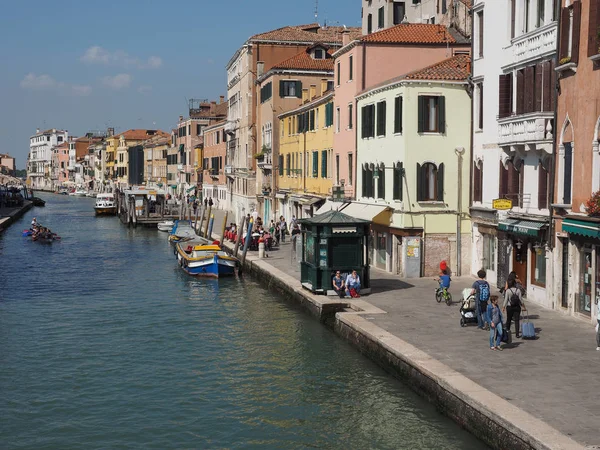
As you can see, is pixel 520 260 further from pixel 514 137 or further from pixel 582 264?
pixel 582 264

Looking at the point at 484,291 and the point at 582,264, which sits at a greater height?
the point at 582,264

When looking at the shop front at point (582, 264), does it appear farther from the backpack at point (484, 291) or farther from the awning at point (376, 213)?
the awning at point (376, 213)

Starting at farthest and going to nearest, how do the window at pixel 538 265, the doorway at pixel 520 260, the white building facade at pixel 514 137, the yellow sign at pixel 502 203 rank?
the doorway at pixel 520 260
the yellow sign at pixel 502 203
the window at pixel 538 265
the white building facade at pixel 514 137

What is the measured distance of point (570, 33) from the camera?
22.3 m

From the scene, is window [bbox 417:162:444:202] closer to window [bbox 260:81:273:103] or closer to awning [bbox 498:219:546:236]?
awning [bbox 498:219:546:236]

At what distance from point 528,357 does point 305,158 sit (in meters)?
32.8

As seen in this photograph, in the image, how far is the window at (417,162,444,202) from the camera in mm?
31812

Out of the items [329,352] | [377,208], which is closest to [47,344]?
[329,352]

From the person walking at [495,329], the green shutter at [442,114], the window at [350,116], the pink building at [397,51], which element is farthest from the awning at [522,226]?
the window at [350,116]

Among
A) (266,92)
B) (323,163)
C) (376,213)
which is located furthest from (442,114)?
(266,92)

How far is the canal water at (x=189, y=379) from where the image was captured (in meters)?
16.6

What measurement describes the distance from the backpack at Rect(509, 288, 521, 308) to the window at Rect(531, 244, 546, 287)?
504 centimetres

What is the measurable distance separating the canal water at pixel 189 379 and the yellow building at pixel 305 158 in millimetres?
11019

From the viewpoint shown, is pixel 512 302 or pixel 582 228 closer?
pixel 512 302
